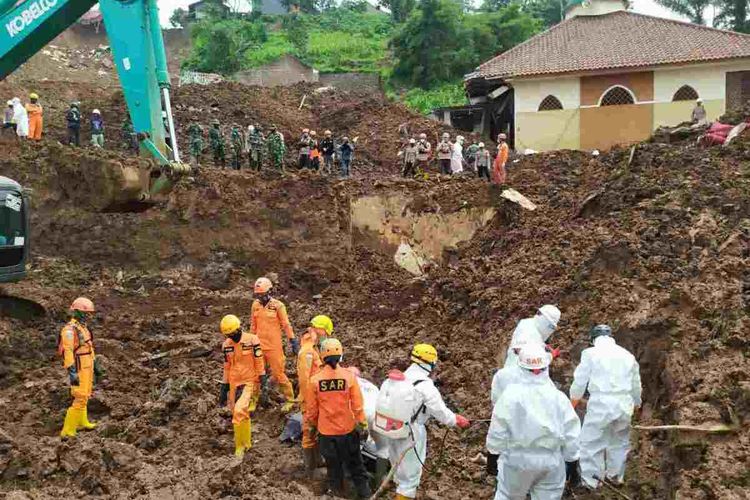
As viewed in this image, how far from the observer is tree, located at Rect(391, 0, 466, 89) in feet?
124

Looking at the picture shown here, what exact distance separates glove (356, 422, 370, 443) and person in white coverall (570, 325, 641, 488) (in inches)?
72.7

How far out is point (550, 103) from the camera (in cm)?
2348

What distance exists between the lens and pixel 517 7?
42031mm

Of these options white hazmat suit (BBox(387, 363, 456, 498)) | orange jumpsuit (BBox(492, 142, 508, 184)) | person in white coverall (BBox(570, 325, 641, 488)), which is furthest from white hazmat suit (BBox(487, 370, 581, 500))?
orange jumpsuit (BBox(492, 142, 508, 184))

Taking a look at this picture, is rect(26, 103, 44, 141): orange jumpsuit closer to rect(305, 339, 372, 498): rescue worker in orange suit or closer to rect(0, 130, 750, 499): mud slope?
rect(0, 130, 750, 499): mud slope

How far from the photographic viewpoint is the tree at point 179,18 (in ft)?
163

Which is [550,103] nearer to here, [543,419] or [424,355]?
[424,355]

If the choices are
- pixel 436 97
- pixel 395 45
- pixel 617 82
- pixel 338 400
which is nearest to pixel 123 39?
pixel 338 400

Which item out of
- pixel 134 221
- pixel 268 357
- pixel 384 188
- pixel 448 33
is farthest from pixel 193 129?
pixel 448 33

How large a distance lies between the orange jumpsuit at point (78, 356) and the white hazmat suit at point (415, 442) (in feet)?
12.6

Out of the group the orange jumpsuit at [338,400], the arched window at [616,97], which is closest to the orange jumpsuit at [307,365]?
the orange jumpsuit at [338,400]

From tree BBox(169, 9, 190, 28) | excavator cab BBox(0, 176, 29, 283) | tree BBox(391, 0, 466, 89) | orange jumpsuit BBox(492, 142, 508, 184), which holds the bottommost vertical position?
excavator cab BBox(0, 176, 29, 283)

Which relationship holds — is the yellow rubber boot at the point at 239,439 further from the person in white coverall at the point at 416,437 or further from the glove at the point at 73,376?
the glove at the point at 73,376

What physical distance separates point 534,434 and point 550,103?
773 inches
